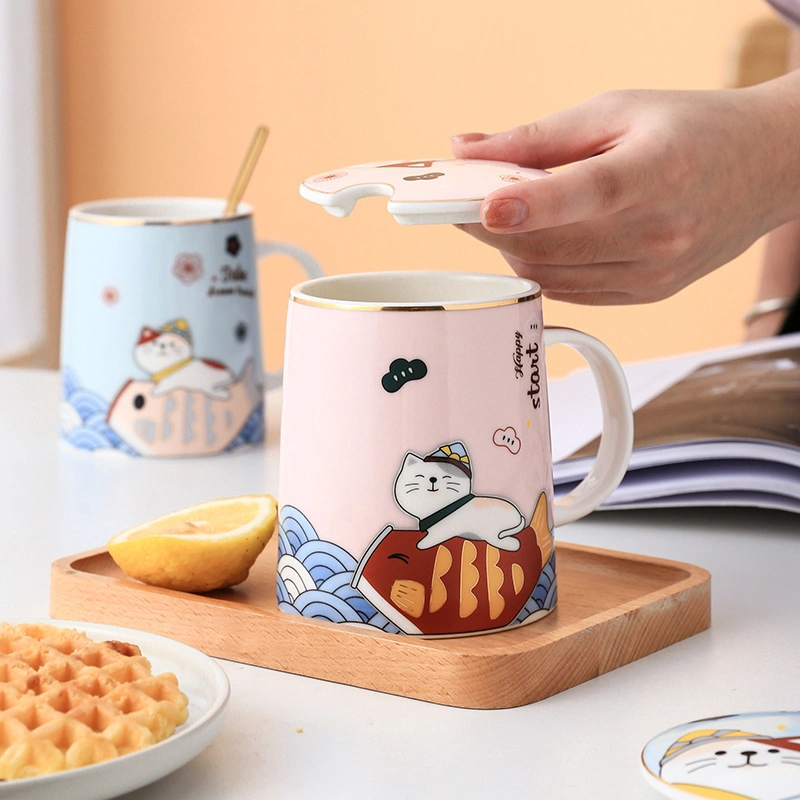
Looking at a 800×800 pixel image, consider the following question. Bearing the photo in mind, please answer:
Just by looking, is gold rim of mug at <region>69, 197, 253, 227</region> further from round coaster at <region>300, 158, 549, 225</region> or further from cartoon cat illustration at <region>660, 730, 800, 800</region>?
cartoon cat illustration at <region>660, 730, 800, 800</region>

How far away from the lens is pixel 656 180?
2.18ft

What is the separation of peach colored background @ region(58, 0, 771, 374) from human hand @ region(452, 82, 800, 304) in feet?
6.36

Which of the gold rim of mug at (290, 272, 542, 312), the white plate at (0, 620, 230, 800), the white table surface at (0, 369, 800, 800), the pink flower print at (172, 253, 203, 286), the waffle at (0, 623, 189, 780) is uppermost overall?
the gold rim of mug at (290, 272, 542, 312)

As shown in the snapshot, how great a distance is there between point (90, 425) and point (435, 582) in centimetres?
49

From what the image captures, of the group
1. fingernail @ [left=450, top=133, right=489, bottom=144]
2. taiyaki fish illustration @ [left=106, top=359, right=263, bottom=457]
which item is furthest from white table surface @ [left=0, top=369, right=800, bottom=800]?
fingernail @ [left=450, top=133, right=489, bottom=144]

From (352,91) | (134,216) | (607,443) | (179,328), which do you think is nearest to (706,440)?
(607,443)

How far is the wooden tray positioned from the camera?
515 millimetres

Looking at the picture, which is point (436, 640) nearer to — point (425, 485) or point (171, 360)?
point (425, 485)

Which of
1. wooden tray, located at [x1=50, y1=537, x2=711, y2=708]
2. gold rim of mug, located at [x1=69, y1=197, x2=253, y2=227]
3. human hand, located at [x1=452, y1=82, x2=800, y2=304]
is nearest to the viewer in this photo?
wooden tray, located at [x1=50, y1=537, x2=711, y2=708]

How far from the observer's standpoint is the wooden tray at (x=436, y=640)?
20.3 inches

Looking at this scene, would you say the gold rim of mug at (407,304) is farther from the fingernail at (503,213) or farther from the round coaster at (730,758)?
the round coaster at (730,758)

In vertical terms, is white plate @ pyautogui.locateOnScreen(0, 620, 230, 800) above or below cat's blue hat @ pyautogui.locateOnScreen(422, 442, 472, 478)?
below

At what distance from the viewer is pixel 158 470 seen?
36.5 inches

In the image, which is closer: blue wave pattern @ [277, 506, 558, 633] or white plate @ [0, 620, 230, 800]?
white plate @ [0, 620, 230, 800]
